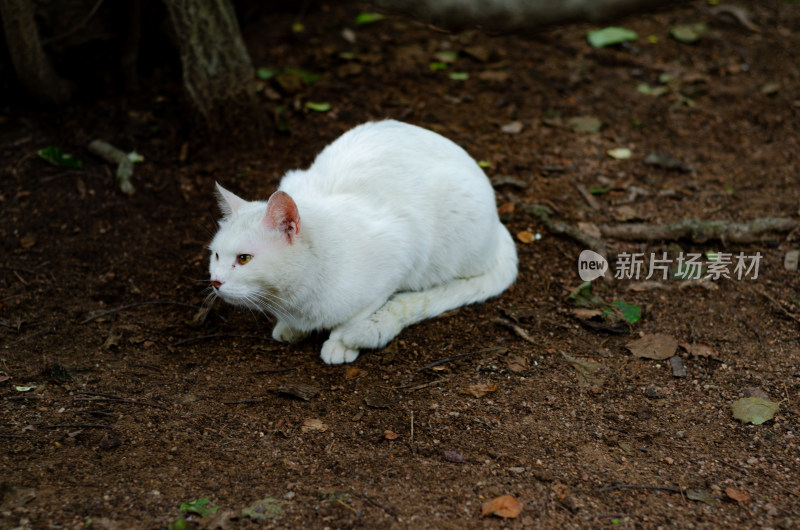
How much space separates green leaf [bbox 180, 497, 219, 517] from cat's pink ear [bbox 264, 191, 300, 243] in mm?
1283

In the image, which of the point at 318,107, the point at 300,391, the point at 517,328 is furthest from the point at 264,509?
the point at 318,107

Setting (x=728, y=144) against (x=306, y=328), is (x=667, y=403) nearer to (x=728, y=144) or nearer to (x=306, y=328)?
(x=306, y=328)

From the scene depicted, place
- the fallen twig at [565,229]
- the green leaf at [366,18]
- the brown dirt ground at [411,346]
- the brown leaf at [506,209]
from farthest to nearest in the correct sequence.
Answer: the green leaf at [366,18] < the brown leaf at [506,209] < the fallen twig at [565,229] < the brown dirt ground at [411,346]

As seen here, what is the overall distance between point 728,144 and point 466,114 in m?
2.25

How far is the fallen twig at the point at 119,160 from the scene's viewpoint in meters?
4.69

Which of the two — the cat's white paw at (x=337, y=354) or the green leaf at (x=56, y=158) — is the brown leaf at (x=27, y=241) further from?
the cat's white paw at (x=337, y=354)

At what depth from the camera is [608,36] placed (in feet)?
22.6

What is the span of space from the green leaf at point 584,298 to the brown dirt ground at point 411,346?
0.24 ft

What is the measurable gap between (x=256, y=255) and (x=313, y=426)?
0.88 meters

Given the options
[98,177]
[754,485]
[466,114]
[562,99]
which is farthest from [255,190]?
[754,485]

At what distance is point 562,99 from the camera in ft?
19.9

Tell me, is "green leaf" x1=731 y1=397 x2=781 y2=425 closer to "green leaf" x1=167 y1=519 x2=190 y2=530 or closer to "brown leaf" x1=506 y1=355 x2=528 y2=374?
"brown leaf" x1=506 y1=355 x2=528 y2=374

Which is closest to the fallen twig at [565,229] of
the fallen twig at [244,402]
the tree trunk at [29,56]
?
the fallen twig at [244,402]

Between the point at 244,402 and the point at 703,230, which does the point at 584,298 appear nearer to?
the point at 703,230
